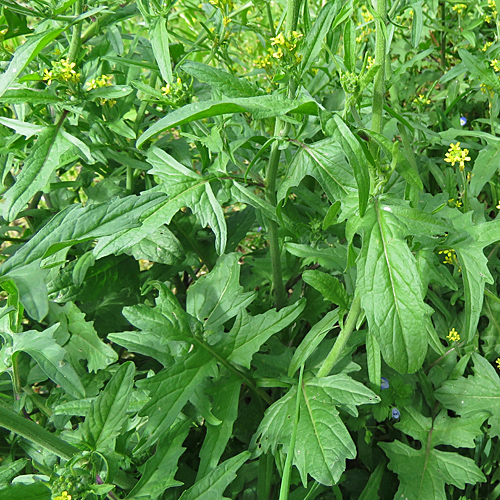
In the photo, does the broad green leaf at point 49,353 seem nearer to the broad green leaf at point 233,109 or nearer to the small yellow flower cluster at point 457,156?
the broad green leaf at point 233,109

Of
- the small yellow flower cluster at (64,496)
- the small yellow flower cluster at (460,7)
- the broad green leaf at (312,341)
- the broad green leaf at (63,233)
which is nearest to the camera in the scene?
the broad green leaf at (63,233)

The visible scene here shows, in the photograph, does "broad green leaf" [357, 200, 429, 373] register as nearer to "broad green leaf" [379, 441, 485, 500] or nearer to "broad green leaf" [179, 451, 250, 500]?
"broad green leaf" [179, 451, 250, 500]

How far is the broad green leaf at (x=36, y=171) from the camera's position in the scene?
1.62 m

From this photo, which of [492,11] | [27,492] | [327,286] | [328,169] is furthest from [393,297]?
[492,11]

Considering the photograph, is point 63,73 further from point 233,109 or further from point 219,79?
point 233,109

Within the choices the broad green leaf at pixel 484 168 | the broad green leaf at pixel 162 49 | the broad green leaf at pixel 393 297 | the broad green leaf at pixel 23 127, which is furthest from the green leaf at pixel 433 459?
the broad green leaf at pixel 23 127

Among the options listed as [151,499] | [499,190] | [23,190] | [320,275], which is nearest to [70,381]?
[151,499]

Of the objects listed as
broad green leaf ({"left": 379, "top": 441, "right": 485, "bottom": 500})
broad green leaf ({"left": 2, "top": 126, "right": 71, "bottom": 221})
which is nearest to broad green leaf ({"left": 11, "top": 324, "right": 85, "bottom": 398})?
broad green leaf ({"left": 2, "top": 126, "right": 71, "bottom": 221})

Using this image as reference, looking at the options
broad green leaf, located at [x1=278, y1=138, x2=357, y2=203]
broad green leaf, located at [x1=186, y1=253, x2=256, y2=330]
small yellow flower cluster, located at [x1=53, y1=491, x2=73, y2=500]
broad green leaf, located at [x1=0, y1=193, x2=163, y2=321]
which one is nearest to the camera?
broad green leaf, located at [x1=0, y1=193, x2=163, y2=321]

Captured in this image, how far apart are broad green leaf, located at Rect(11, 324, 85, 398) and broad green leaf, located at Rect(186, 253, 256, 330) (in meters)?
0.53

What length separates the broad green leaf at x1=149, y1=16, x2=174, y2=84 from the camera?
1553 mm

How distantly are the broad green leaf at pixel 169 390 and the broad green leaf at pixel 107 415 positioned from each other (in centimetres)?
6

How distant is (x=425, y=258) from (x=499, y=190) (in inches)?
33.7

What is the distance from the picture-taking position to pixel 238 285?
6.25 ft
